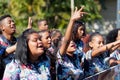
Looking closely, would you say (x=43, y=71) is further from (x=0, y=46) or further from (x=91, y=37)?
(x=91, y=37)

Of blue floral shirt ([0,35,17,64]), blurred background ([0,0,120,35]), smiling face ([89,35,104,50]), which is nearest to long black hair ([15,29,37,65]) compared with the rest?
blue floral shirt ([0,35,17,64])

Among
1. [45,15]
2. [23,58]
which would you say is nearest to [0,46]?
[23,58]

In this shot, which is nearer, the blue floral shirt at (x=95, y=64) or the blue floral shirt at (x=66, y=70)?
the blue floral shirt at (x=66, y=70)

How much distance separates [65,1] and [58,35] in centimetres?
941

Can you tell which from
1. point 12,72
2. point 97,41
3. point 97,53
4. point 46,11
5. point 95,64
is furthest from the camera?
point 46,11

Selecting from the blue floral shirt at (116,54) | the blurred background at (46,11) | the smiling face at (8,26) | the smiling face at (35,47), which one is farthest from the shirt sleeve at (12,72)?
the blurred background at (46,11)

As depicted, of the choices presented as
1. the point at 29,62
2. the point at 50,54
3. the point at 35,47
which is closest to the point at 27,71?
the point at 29,62

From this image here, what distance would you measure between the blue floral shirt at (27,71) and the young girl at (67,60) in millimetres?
272

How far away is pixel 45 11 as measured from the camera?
48.6ft

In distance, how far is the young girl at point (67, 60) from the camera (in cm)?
452

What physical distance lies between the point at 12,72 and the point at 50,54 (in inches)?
23.9

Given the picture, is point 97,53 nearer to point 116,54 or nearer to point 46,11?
point 116,54

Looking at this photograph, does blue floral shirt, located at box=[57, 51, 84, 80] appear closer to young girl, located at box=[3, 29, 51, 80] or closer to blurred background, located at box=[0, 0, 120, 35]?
young girl, located at box=[3, 29, 51, 80]

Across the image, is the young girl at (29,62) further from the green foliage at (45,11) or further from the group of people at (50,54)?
the green foliage at (45,11)
